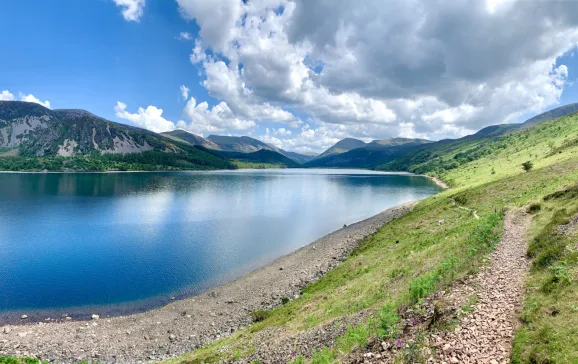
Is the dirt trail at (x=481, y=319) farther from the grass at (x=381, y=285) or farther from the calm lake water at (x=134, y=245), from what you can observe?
the calm lake water at (x=134, y=245)

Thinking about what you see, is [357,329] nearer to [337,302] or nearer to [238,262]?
[337,302]

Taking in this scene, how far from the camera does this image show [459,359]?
42.1 ft

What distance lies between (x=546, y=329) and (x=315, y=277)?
122 feet

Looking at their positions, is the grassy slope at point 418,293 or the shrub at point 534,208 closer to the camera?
the grassy slope at point 418,293

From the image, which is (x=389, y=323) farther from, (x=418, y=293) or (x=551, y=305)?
(x=551, y=305)

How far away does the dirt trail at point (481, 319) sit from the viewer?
13.1 m

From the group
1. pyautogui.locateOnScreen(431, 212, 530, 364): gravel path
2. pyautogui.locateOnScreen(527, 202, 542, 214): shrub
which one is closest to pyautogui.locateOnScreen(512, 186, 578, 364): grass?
pyautogui.locateOnScreen(431, 212, 530, 364): gravel path

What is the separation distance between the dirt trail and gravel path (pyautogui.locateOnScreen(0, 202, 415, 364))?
24.9 m

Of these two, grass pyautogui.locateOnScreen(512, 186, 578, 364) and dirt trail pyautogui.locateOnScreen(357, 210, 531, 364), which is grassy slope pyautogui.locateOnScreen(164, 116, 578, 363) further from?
dirt trail pyautogui.locateOnScreen(357, 210, 531, 364)

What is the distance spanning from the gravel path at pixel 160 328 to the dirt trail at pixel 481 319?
81.6 feet

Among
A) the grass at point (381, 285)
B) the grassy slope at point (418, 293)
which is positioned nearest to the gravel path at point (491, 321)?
the grassy slope at point (418, 293)

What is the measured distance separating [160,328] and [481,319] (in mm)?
33147

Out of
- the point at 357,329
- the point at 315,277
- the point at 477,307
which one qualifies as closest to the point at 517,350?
the point at 477,307

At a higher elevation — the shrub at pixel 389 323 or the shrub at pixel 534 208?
the shrub at pixel 534 208
